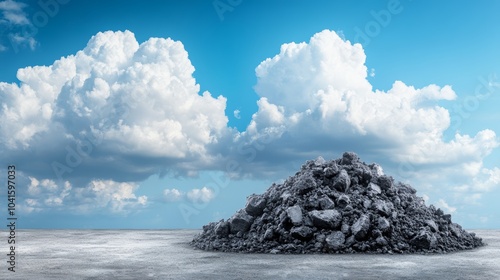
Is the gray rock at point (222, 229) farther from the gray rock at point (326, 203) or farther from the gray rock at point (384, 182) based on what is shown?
the gray rock at point (384, 182)

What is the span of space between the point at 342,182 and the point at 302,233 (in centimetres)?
328

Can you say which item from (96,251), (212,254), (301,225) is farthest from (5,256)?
(301,225)

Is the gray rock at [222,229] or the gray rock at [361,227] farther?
the gray rock at [222,229]

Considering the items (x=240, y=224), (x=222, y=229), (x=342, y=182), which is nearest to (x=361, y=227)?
(x=342, y=182)

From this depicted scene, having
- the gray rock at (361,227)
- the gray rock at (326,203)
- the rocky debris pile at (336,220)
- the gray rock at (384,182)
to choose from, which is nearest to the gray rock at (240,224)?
the rocky debris pile at (336,220)

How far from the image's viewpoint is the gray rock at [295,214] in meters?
15.8

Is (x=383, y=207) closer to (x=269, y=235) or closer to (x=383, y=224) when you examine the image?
(x=383, y=224)

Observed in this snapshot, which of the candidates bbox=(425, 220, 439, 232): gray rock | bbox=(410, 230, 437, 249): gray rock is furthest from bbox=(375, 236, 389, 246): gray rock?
bbox=(425, 220, 439, 232): gray rock

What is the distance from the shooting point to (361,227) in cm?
1502

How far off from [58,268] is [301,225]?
758cm

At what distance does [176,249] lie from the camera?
16312 mm

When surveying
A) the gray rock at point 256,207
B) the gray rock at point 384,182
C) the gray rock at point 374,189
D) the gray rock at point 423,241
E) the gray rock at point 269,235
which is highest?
the gray rock at point 384,182

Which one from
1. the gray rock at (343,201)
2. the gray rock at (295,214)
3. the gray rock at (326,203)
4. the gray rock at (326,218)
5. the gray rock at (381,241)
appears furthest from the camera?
the gray rock at (343,201)

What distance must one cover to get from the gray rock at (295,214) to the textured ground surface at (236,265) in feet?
6.49
